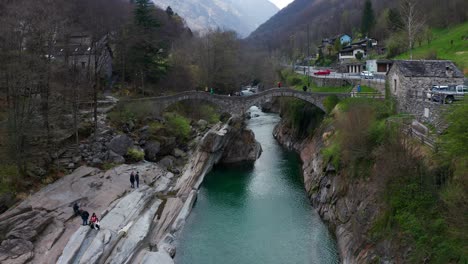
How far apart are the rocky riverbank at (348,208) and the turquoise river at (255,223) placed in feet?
3.26

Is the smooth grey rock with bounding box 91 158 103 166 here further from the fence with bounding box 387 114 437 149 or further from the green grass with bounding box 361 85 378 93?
the green grass with bounding box 361 85 378 93

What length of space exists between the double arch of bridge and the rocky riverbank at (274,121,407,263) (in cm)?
1063

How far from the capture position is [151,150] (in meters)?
44.1

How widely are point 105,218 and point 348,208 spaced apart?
17272 mm

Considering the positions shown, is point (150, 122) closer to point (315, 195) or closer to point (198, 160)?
point (198, 160)

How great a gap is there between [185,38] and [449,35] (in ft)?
165

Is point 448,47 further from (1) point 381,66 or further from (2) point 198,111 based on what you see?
(2) point 198,111

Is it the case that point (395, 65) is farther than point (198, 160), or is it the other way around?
point (198, 160)

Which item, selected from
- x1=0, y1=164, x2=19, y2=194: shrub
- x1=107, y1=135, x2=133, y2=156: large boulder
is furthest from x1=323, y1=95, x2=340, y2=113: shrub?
x1=0, y1=164, x2=19, y2=194: shrub

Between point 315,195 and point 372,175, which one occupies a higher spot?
point 372,175

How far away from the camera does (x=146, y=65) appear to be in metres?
56.3

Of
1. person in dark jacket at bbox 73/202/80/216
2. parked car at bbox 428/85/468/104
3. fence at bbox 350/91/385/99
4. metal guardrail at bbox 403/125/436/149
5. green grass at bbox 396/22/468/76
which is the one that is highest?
green grass at bbox 396/22/468/76

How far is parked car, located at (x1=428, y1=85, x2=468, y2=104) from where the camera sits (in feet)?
98.5

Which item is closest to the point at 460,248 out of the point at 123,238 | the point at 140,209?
the point at 123,238
